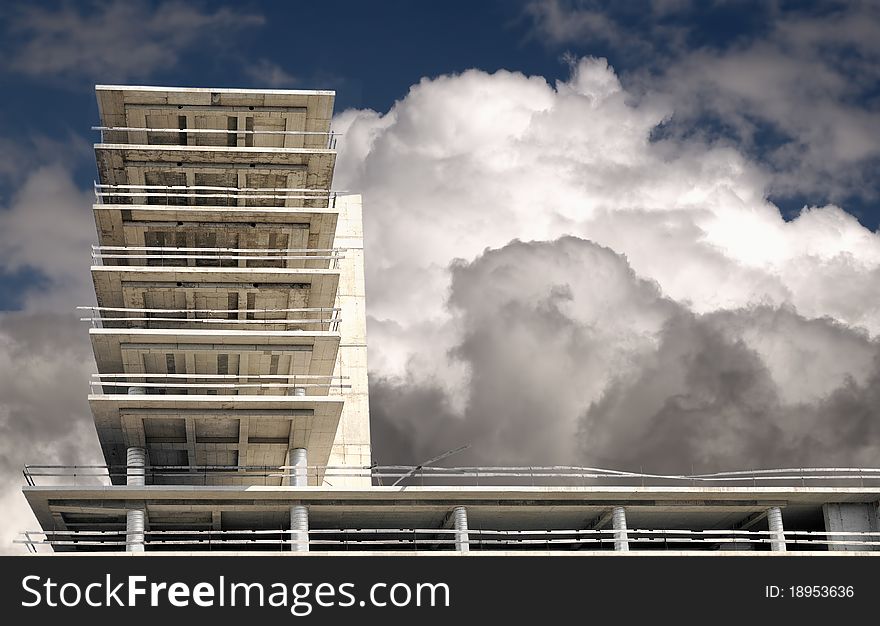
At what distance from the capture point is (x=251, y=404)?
2628 inches

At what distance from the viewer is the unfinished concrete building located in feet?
213

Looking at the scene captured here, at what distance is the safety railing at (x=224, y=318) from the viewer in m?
69.8

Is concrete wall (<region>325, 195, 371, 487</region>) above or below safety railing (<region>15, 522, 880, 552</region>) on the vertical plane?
above

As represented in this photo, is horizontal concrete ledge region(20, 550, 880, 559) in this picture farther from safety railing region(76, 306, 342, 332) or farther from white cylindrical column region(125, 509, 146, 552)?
safety railing region(76, 306, 342, 332)

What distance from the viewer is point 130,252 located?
71.4m

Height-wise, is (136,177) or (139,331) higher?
(136,177)

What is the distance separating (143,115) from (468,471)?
2305 centimetres

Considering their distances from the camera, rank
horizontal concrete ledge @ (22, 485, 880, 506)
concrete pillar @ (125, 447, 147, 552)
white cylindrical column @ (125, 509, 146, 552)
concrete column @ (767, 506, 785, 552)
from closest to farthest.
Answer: white cylindrical column @ (125, 509, 146, 552) < concrete pillar @ (125, 447, 147, 552) < horizontal concrete ledge @ (22, 485, 880, 506) < concrete column @ (767, 506, 785, 552)

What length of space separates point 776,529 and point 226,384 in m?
25.2
